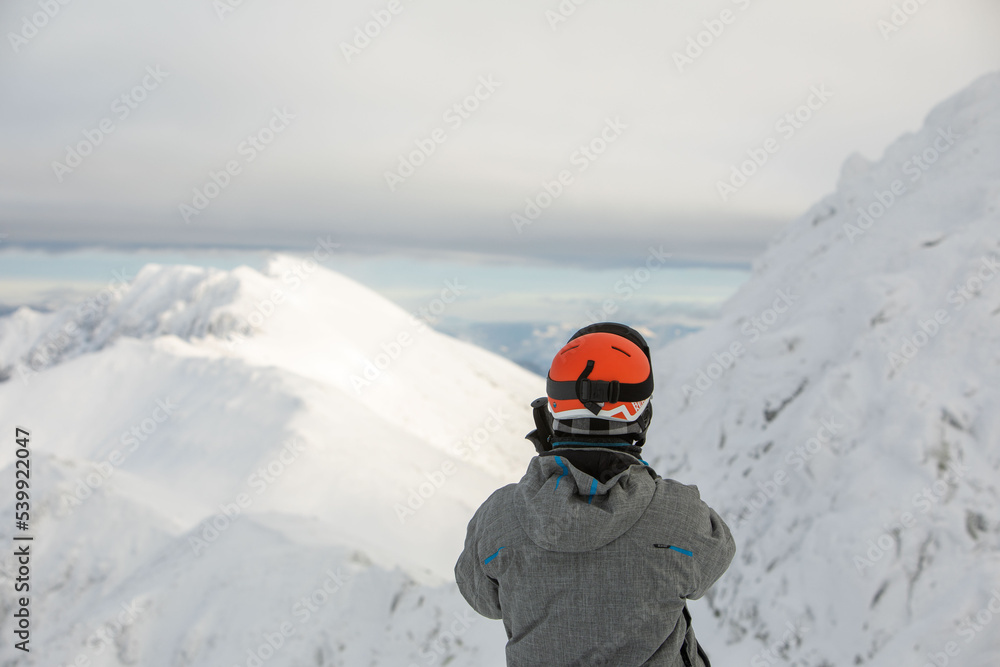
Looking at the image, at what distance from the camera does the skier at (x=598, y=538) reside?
2297 mm

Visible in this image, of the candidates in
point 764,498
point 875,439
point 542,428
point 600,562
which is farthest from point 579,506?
point 764,498

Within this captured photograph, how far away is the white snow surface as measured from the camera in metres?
6.98

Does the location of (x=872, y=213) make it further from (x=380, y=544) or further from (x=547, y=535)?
(x=380, y=544)

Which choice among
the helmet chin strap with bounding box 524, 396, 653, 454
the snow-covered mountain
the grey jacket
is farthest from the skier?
the snow-covered mountain

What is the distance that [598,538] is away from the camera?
224cm

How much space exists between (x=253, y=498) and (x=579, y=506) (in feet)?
83.9

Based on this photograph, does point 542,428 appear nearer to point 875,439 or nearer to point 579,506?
point 579,506

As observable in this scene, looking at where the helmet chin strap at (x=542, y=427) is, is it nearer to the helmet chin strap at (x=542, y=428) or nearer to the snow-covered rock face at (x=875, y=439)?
the helmet chin strap at (x=542, y=428)

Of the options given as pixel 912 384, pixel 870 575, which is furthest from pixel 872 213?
pixel 870 575

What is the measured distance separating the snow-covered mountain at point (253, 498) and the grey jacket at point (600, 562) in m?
8.95

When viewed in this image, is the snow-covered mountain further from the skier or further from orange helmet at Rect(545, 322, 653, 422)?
orange helmet at Rect(545, 322, 653, 422)

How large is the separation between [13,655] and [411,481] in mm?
16219

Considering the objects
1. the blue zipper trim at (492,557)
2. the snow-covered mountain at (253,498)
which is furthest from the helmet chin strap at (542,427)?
the snow-covered mountain at (253,498)

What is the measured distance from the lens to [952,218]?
10.4 meters
